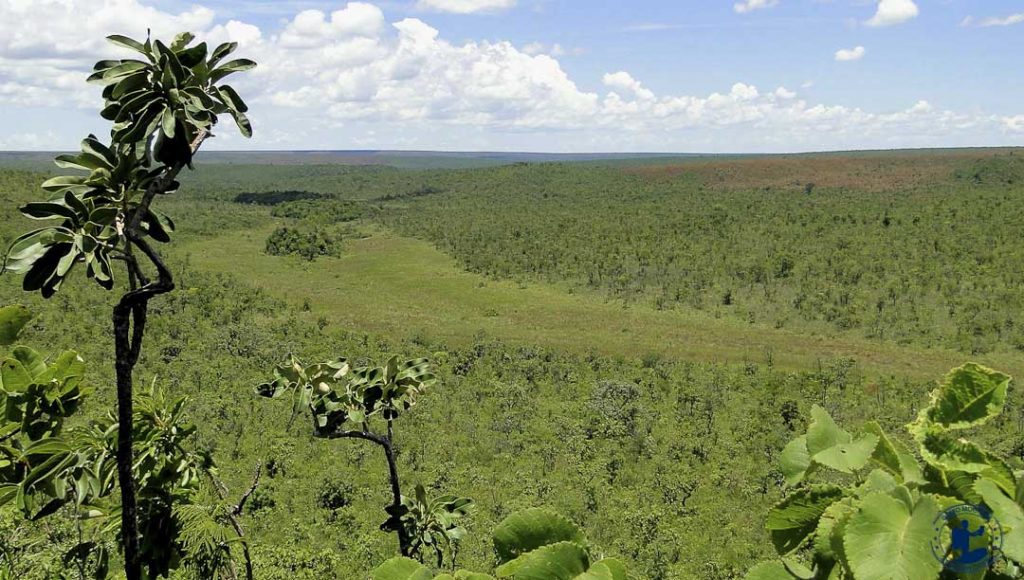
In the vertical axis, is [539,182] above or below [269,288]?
above

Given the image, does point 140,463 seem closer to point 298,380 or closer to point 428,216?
point 298,380

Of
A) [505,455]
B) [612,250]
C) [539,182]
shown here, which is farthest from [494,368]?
[539,182]

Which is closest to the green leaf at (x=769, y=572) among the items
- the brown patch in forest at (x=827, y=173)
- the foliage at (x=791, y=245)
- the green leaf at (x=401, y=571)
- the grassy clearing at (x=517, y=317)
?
the green leaf at (x=401, y=571)

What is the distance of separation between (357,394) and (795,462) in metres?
1.87

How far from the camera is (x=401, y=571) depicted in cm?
121

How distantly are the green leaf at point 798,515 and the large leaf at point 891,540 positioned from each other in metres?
0.21

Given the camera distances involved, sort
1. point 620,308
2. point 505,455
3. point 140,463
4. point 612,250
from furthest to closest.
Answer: point 612,250 → point 620,308 → point 505,455 → point 140,463

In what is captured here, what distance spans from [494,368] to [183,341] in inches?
352

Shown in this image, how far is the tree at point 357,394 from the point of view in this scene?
2.58m

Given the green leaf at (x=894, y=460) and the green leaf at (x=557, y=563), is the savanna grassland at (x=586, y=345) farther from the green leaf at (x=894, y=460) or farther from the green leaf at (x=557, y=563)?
the green leaf at (x=894, y=460)

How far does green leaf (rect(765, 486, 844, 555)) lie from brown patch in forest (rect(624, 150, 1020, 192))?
59.1 meters

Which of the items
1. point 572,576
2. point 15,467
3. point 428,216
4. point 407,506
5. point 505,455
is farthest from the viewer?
point 428,216

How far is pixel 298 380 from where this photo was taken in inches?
103

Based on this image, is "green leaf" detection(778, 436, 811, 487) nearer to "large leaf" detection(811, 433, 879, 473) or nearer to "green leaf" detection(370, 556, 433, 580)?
"large leaf" detection(811, 433, 879, 473)
